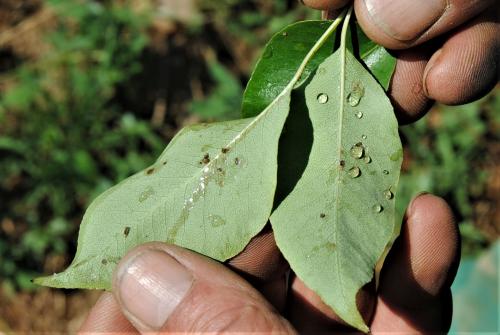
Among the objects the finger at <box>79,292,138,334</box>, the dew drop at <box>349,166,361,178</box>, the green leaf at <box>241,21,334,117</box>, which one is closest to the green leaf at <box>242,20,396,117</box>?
the green leaf at <box>241,21,334,117</box>

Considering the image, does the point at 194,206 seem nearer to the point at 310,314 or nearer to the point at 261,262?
the point at 261,262

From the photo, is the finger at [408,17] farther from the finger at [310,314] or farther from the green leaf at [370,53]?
the finger at [310,314]

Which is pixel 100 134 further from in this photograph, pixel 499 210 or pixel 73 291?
pixel 499 210

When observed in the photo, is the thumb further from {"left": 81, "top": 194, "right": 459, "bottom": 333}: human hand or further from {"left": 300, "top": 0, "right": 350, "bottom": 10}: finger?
{"left": 300, "top": 0, "right": 350, "bottom": 10}: finger

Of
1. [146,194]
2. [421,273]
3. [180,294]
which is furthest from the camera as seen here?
[421,273]

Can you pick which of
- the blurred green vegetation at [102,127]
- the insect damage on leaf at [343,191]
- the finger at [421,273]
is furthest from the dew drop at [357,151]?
the blurred green vegetation at [102,127]

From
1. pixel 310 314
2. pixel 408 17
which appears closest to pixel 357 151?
pixel 408 17

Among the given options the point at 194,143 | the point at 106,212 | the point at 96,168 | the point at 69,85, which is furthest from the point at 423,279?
the point at 69,85
